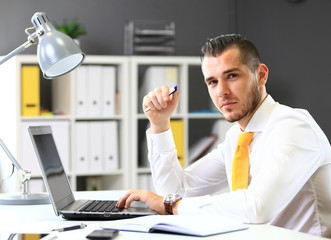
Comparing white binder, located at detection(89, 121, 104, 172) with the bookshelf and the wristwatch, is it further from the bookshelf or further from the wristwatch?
the wristwatch

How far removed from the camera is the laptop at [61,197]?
157cm

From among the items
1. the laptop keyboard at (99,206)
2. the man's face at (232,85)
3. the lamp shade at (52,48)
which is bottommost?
the laptop keyboard at (99,206)

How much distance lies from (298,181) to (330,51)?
1.97m

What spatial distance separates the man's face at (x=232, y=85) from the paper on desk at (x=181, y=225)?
0.61m

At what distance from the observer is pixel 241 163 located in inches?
73.2

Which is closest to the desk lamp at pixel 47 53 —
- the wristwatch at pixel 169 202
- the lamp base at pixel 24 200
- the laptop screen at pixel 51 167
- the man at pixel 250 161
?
the lamp base at pixel 24 200

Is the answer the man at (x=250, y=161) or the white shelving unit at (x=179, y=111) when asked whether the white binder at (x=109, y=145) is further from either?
the man at (x=250, y=161)

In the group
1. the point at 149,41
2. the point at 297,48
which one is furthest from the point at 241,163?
the point at 149,41

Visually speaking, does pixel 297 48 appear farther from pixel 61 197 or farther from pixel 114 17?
pixel 61 197

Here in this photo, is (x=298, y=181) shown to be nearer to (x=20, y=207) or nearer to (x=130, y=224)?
(x=130, y=224)

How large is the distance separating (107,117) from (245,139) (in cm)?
205

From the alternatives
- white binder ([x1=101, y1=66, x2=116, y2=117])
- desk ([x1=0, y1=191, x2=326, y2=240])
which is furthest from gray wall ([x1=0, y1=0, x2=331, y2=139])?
desk ([x1=0, y1=191, x2=326, y2=240])

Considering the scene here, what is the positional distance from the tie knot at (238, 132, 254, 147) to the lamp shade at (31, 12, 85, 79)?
64 cm

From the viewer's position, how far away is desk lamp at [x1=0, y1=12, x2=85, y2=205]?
6.03ft
